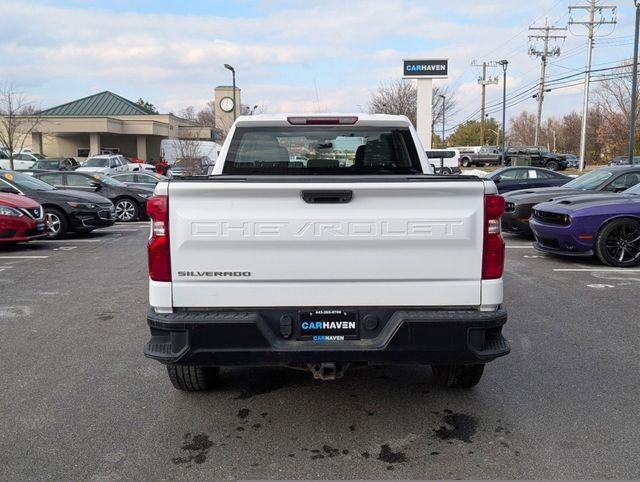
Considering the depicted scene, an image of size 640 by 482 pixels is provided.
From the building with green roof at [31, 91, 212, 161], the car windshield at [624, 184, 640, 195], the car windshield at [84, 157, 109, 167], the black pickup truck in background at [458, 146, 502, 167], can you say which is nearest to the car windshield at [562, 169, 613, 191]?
the car windshield at [624, 184, 640, 195]

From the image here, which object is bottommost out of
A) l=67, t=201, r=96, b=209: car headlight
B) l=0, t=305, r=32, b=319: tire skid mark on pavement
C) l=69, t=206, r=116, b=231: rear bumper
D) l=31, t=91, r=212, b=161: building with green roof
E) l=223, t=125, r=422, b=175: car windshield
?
l=0, t=305, r=32, b=319: tire skid mark on pavement

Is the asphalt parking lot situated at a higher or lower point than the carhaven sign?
lower

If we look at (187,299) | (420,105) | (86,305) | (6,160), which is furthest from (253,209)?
(6,160)

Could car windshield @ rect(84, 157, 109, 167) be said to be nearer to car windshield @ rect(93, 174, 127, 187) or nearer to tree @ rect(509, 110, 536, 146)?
car windshield @ rect(93, 174, 127, 187)

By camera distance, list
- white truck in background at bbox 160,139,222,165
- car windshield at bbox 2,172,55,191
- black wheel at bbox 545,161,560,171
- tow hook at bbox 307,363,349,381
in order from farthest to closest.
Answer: black wheel at bbox 545,161,560,171
white truck in background at bbox 160,139,222,165
car windshield at bbox 2,172,55,191
tow hook at bbox 307,363,349,381

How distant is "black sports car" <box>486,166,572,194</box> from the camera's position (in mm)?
16625

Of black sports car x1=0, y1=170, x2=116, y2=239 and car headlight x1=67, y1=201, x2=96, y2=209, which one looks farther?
car headlight x1=67, y1=201, x2=96, y2=209

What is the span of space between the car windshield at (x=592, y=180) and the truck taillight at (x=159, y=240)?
984cm

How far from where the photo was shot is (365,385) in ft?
14.5

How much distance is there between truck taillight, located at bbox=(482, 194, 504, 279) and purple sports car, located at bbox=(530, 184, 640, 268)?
6390mm

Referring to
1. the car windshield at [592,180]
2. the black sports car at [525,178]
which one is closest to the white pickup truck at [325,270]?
the car windshield at [592,180]

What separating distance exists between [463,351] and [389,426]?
807 mm

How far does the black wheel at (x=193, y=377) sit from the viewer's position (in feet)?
13.1

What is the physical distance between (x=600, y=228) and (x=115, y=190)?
41.9ft
